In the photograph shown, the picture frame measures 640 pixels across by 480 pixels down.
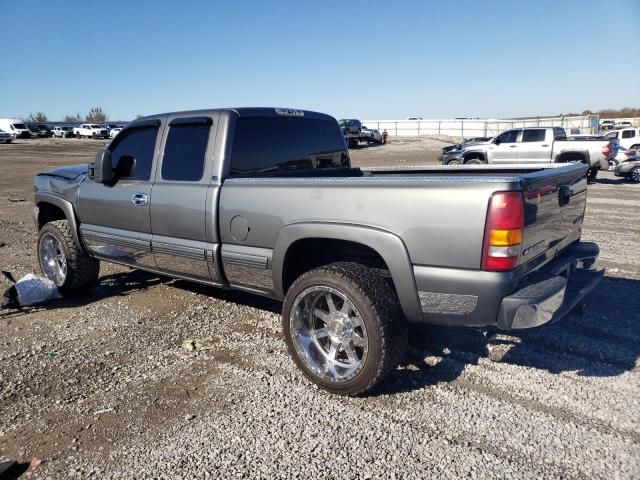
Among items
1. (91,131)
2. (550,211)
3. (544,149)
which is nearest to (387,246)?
(550,211)

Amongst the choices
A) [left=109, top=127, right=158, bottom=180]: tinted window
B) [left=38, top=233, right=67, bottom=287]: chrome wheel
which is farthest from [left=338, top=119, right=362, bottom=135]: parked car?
[left=109, top=127, right=158, bottom=180]: tinted window

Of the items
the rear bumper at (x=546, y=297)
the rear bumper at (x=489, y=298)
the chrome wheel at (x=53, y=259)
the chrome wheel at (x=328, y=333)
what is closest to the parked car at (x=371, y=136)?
the chrome wheel at (x=53, y=259)

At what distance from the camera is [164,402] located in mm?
3205

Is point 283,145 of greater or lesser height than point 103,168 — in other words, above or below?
above

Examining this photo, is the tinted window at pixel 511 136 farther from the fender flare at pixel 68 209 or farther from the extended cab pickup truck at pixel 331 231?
the fender flare at pixel 68 209

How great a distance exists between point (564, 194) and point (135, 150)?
3.60 meters

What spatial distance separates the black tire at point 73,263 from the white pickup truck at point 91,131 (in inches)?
2295

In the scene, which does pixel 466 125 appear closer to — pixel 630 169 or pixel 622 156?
pixel 622 156

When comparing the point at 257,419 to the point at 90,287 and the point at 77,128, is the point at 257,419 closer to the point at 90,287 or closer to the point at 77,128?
the point at 90,287

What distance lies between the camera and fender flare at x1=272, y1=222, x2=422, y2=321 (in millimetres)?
2889

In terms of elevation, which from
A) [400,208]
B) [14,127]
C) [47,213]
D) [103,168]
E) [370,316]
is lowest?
[370,316]

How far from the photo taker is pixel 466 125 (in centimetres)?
5512

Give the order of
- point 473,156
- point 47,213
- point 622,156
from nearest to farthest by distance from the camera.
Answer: point 47,213 → point 622,156 → point 473,156

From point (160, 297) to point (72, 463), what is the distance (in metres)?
2.72
